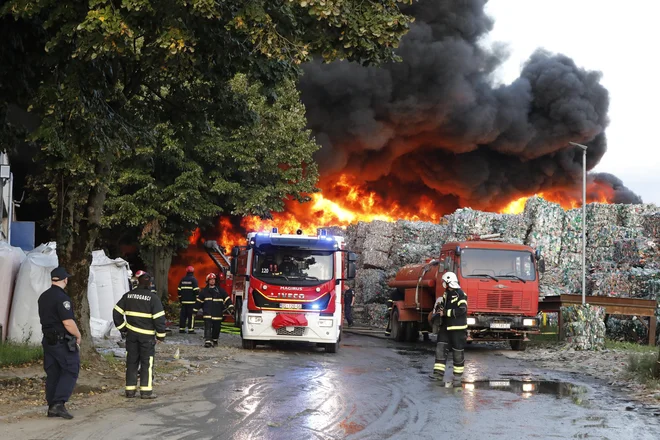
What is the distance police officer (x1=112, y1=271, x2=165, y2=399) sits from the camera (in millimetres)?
10602

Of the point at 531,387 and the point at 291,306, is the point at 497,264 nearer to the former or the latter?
the point at 291,306

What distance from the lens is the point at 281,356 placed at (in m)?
17.3

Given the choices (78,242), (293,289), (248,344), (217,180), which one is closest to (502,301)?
(293,289)

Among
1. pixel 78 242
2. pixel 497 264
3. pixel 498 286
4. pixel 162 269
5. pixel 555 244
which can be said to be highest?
pixel 555 244

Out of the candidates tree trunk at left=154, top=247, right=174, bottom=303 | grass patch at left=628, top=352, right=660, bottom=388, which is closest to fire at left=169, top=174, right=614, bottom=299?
tree trunk at left=154, top=247, right=174, bottom=303

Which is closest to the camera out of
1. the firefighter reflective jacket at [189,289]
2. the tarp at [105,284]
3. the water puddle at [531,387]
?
the water puddle at [531,387]

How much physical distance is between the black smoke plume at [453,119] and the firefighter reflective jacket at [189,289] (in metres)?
16.1

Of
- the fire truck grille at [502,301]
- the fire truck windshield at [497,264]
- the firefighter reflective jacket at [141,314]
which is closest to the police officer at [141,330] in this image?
the firefighter reflective jacket at [141,314]

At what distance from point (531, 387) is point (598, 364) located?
Result: 4158 millimetres

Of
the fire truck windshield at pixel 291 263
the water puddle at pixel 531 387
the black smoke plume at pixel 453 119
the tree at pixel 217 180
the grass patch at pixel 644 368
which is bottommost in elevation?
the water puddle at pixel 531 387

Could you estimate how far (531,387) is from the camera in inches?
508

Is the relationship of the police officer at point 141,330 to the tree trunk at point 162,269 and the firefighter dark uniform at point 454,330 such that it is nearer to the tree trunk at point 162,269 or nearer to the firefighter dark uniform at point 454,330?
the firefighter dark uniform at point 454,330

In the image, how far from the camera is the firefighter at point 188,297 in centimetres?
2280

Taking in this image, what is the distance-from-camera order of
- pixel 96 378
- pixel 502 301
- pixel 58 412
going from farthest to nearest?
pixel 502 301
pixel 96 378
pixel 58 412
